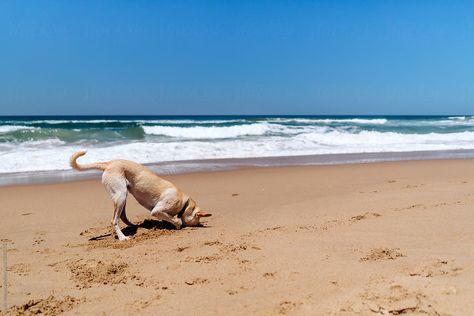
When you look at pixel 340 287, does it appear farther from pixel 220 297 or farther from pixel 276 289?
pixel 220 297

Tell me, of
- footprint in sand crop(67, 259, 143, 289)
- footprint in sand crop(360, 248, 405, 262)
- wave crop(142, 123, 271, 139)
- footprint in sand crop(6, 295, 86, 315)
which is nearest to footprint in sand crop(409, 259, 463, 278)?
footprint in sand crop(360, 248, 405, 262)

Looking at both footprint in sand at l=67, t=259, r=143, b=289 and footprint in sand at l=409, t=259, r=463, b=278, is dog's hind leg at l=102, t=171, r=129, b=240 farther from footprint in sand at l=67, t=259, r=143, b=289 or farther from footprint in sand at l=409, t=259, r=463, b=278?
footprint in sand at l=409, t=259, r=463, b=278

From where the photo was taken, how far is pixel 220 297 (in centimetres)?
327

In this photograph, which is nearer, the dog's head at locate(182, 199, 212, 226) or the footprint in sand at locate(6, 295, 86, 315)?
the footprint in sand at locate(6, 295, 86, 315)

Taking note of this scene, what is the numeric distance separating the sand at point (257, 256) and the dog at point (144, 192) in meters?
0.25

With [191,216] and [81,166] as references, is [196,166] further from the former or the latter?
[81,166]

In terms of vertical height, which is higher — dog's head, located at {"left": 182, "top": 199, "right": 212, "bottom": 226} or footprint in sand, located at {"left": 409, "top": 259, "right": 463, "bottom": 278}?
footprint in sand, located at {"left": 409, "top": 259, "right": 463, "bottom": 278}

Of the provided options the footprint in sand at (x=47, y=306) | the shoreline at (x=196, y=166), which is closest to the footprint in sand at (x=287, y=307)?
the footprint in sand at (x=47, y=306)

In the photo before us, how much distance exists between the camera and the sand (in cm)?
311

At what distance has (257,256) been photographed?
418cm

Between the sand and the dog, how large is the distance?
249mm

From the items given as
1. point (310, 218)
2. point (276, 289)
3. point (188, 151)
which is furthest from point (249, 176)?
point (276, 289)

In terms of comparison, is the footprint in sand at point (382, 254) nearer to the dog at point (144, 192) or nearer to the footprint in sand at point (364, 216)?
the footprint in sand at point (364, 216)

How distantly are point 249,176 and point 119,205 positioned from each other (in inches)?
229
